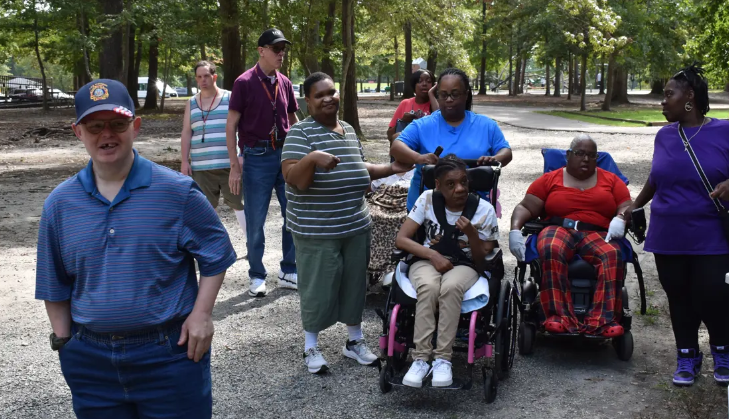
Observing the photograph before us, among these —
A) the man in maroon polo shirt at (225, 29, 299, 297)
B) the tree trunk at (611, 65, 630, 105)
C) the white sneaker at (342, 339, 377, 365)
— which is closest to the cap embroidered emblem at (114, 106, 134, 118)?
the white sneaker at (342, 339, 377, 365)

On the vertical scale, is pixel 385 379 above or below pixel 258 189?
below

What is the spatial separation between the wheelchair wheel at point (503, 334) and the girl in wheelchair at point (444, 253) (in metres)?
0.23

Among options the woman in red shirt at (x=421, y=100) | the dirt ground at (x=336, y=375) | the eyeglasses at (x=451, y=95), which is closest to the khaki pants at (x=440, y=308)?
the dirt ground at (x=336, y=375)

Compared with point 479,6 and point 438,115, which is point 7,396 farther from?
point 479,6

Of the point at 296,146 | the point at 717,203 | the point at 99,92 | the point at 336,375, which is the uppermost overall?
the point at 99,92

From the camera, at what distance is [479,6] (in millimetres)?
56375

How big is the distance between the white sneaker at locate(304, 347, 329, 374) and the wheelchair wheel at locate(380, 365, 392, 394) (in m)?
0.54

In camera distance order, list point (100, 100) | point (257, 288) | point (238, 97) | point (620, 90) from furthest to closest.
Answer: point (620, 90) < point (257, 288) < point (238, 97) < point (100, 100)

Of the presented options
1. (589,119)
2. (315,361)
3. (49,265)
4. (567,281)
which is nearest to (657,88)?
(589,119)

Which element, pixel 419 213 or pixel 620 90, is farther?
pixel 620 90

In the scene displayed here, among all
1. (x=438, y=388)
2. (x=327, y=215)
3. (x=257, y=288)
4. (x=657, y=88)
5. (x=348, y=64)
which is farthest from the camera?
(x=657, y=88)

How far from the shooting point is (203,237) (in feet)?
8.95

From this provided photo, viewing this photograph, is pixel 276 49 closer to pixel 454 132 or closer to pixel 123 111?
pixel 454 132

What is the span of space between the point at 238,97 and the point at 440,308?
313cm
